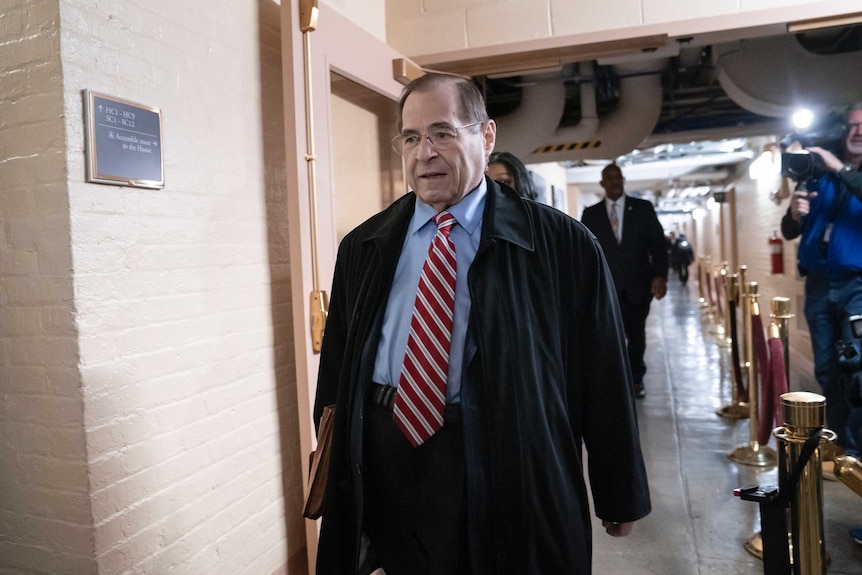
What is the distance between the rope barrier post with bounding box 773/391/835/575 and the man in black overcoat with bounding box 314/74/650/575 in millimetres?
466

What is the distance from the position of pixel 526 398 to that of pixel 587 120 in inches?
197

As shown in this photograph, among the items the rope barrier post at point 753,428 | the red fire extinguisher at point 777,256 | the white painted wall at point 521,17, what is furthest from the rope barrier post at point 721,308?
the white painted wall at point 521,17

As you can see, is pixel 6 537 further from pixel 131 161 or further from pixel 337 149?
pixel 337 149

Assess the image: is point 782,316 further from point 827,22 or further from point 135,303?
point 135,303

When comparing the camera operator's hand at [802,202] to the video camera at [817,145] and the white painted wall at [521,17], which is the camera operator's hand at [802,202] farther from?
the white painted wall at [521,17]

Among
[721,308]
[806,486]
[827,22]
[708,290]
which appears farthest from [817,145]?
[708,290]

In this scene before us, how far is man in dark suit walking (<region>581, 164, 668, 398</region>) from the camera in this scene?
4797mm

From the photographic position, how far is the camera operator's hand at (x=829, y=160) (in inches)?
121

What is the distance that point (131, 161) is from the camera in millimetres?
Answer: 1728

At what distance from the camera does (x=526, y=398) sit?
1.30 m

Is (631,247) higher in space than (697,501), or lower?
higher

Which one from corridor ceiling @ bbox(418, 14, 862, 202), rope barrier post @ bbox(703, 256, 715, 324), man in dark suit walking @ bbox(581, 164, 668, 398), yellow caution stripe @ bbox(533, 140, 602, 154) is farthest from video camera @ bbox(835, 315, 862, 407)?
rope barrier post @ bbox(703, 256, 715, 324)

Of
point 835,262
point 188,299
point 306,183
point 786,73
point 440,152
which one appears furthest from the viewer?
point 786,73

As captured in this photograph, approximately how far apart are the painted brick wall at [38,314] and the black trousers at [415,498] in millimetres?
797
